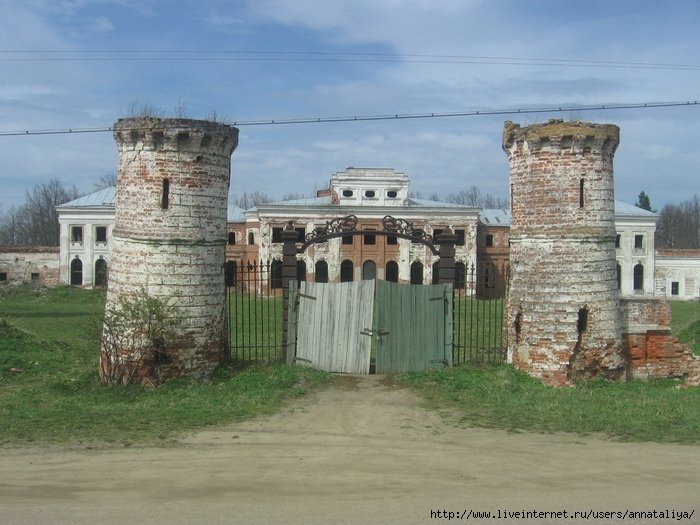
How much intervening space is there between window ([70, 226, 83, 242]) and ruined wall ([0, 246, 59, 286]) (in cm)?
139

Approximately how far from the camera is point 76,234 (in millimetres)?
48625

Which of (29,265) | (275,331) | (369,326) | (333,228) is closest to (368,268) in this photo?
(29,265)

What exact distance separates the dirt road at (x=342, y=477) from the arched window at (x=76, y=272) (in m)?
41.4

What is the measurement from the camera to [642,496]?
24.0ft

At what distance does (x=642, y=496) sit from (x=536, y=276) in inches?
248

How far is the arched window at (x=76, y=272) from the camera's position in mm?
48250

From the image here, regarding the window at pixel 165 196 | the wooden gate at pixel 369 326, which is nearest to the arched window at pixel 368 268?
the wooden gate at pixel 369 326

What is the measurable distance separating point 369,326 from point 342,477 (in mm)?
5900

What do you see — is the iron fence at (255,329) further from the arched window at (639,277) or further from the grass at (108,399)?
the arched window at (639,277)

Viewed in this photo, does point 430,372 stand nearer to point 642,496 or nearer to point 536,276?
point 536,276

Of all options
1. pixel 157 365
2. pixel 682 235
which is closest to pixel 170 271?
pixel 157 365

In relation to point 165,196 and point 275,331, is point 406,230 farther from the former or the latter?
point 275,331

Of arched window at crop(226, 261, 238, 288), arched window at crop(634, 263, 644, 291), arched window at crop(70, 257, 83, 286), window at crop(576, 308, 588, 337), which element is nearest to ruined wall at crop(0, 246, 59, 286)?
arched window at crop(70, 257, 83, 286)

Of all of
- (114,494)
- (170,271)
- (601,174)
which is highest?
(601,174)
